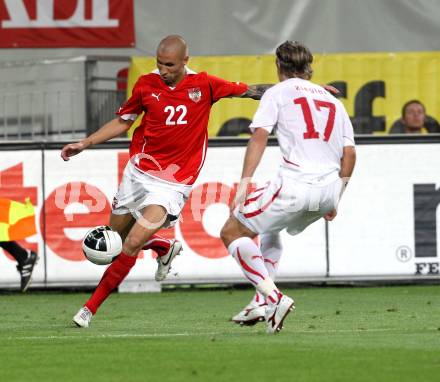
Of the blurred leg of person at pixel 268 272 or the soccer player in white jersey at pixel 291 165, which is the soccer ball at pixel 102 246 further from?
the soccer player in white jersey at pixel 291 165

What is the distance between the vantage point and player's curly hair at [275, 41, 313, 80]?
387 inches

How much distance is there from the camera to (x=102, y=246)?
1112cm

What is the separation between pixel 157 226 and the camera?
10930 mm

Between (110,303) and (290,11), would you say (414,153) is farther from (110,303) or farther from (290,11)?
(290,11)

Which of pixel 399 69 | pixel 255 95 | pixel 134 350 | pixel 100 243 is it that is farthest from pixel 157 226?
pixel 399 69

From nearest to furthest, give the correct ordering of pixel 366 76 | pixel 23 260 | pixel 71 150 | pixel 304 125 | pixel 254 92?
1. pixel 304 125
2. pixel 71 150
3. pixel 254 92
4. pixel 23 260
5. pixel 366 76

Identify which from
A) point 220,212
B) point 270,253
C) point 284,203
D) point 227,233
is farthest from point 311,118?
point 220,212

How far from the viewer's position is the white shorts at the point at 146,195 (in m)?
11.1

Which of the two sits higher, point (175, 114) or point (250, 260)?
point (175, 114)

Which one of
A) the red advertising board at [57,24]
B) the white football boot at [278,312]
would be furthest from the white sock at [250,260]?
the red advertising board at [57,24]

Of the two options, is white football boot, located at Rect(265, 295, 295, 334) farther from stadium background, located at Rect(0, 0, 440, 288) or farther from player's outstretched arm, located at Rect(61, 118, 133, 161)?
stadium background, located at Rect(0, 0, 440, 288)

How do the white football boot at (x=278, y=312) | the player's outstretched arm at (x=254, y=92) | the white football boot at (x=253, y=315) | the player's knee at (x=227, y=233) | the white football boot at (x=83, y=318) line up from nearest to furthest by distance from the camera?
1. the white football boot at (x=278, y=312)
2. the player's knee at (x=227, y=233)
3. the white football boot at (x=253, y=315)
4. the white football boot at (x=83, y=318)
5. the player's outstretched arm at (x=254, y=92)

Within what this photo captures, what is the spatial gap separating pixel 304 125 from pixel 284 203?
22.2 inches

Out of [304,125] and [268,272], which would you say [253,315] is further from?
[304,125]
